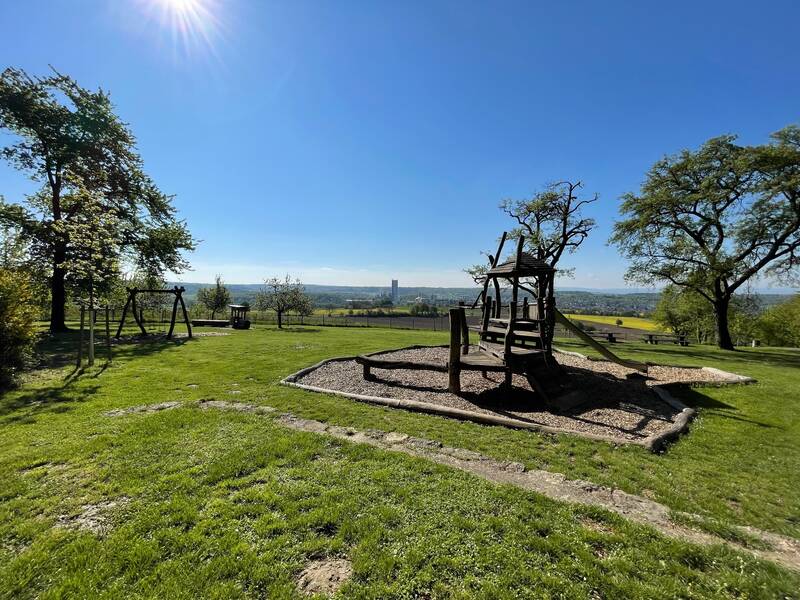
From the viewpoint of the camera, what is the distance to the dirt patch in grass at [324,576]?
2324 mm

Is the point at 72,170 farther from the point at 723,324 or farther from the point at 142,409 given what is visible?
the point at 723,324

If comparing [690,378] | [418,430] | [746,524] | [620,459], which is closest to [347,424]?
[418,430]

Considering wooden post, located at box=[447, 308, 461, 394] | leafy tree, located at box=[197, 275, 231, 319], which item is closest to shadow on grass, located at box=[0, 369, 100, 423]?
wooden post, located at box=[447, 308, 461, 394]

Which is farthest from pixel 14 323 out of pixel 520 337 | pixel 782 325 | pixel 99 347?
pixel 782 325

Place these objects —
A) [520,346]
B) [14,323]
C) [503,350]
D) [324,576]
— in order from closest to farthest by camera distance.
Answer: [324,576] → [14,323] → [503,350] → [520,346]

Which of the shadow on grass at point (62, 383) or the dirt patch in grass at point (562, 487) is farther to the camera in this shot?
the shadow on grass at point (62, 383)

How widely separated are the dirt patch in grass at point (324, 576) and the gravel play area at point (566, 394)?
168 inches

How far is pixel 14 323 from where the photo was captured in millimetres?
7004

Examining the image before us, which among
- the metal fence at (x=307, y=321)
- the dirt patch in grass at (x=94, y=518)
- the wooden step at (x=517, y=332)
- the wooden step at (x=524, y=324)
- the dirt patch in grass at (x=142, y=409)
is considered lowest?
the metal fence at (x=307, y=321)

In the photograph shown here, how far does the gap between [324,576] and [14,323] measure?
30.3 ft

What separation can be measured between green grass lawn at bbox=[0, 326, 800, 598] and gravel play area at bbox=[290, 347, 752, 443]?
83 cm

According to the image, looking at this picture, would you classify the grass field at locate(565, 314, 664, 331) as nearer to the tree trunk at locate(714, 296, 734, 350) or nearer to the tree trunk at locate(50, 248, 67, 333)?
the tree trunk at locate(714, 296, 734, 350)

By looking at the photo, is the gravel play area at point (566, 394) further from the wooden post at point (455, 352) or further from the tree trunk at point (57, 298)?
the tree trunk at point (57, 298)

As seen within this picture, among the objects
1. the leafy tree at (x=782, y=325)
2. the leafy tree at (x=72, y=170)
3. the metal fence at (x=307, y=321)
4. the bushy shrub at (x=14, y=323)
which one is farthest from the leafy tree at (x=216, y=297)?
the leafy tree at (x=782, y=325)
